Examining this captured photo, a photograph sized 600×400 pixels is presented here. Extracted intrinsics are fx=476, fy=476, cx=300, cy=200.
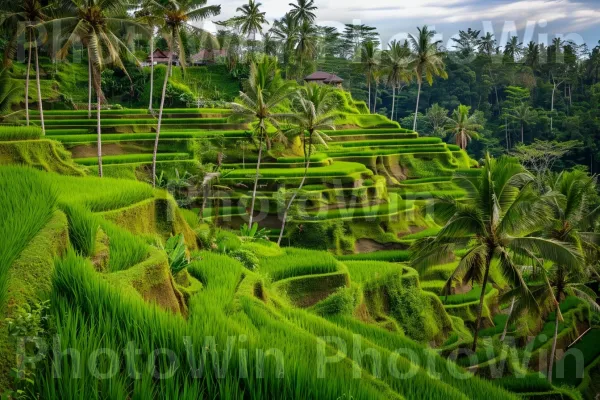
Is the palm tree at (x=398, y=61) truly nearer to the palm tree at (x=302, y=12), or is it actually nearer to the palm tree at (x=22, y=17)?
the palm tree at (x=302, y=12)

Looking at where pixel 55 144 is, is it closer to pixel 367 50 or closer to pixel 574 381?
pixel 574 381

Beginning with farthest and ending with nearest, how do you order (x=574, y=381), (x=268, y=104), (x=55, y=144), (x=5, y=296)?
(x=268, y=104)
(x=574, y=381)
(x=55, y=144)
(x=5, y=296)

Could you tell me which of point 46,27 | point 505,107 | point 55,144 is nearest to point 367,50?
point 505,107

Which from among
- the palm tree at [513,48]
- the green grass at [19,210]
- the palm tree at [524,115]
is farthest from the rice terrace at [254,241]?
the palm tree at [513,48]

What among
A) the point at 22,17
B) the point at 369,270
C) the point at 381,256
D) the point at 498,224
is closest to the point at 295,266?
the point at 369,270

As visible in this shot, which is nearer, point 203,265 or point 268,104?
point 203,265

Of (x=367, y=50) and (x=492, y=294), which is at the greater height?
(x=367, y=50)

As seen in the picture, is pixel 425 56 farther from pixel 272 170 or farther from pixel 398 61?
pixel 272 170

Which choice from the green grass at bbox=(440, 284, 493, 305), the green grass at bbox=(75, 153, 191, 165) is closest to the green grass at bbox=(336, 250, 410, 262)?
the green grass at bbox=(440, 284, 493, 305)
